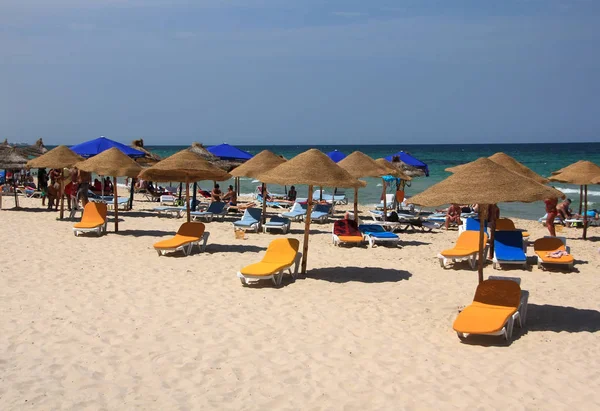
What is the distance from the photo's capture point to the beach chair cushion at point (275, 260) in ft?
29.5

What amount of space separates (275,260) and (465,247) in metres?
3.70

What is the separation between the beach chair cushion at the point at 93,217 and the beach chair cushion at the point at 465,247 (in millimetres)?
7464

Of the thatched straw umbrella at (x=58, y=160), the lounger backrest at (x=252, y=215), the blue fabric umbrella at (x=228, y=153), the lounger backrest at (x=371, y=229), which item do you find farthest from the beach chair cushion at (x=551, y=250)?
the thatched straw umbrella at (x=58, y=160)

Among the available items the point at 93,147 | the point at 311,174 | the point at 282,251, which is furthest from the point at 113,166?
the point at 311,174

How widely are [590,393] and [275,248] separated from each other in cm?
540

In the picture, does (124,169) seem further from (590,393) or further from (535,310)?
(590,393)

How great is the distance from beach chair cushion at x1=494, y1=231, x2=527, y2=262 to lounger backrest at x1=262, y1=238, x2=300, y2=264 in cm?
377

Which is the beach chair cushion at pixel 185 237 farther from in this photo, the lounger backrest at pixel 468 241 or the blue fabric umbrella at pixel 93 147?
the blue fabric umbrella at pixel 93 147

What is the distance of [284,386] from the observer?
215 inches

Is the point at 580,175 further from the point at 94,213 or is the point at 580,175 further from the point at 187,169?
the point at 94,213

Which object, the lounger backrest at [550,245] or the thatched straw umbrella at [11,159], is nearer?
the lounger backrest at [550,245]

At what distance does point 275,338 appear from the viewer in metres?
6.75

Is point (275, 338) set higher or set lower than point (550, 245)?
lower

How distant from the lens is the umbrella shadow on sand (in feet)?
32.0
